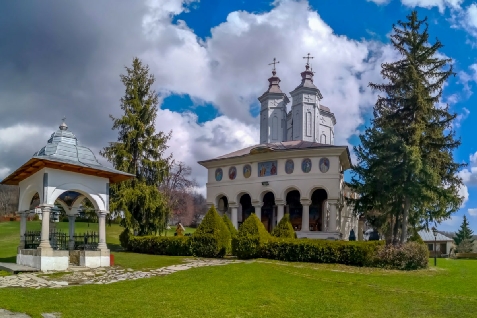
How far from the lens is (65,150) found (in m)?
16.4

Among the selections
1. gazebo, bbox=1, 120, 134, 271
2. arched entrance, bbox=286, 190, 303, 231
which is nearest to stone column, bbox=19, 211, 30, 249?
gazebo, bbox=1, 120, 134, 271

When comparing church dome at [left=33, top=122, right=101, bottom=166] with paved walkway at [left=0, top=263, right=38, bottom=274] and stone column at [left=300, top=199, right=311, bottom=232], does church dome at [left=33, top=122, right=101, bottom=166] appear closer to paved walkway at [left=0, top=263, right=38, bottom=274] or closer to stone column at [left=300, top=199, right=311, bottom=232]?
paved walkway at [left=0, top=263, right=38, bottom=274]

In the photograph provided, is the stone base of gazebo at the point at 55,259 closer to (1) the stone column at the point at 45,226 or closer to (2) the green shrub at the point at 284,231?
(1) the stone column at the point at 45,226

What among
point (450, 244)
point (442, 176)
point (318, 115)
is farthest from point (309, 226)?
point (450, 244)

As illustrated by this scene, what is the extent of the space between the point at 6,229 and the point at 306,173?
2727cm

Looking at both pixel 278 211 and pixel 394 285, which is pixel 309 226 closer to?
pixel 278 211

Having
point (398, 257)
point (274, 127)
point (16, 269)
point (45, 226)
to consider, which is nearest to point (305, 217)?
point (398, 257)

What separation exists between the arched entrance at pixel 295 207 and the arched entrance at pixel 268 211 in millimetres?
1428

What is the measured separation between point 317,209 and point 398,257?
53.9ft

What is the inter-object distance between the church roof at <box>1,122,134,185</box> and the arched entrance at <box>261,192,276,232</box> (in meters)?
19.0

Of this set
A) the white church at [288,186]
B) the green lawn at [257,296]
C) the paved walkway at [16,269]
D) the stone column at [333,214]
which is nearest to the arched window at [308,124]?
the white church at [288,186]

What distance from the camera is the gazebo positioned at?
15164 millimetres

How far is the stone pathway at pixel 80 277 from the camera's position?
1206 centimetres

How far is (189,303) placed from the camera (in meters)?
9.44
